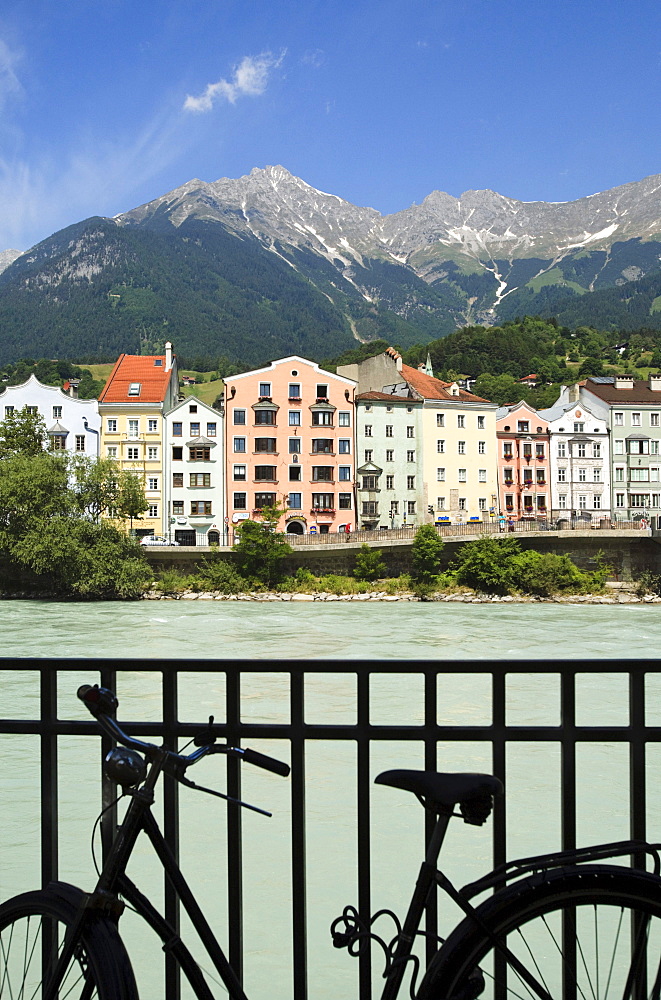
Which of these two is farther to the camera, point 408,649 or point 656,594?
point 656,594

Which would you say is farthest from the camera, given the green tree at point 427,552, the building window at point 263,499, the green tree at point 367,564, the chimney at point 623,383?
the chimney at point 623,383

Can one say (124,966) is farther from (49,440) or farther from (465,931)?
(49,440)

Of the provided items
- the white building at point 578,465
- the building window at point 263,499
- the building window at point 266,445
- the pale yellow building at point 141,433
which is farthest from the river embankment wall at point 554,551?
the white building at point 578,465

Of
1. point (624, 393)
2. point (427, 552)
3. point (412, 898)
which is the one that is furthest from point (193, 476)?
point (412, 898)

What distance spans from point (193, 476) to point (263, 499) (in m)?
4.53

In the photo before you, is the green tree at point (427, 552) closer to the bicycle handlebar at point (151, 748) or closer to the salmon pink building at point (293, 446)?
the salmon pink building at point (293, 446)

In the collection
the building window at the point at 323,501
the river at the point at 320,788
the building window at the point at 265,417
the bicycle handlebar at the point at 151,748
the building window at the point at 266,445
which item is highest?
the building window at the point at 265,417

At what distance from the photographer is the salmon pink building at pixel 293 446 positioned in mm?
54625

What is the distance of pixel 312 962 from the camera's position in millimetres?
8023

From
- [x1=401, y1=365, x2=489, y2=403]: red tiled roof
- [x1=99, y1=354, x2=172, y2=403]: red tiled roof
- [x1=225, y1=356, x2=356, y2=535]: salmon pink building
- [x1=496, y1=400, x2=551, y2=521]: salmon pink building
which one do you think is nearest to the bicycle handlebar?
[x1=225, y1=356, x2=356, y2=535]: salmon pink building

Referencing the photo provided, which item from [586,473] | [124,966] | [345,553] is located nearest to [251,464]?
[345,553]

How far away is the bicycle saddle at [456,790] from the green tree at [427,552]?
45.7 metres

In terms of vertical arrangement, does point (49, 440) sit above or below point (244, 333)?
below

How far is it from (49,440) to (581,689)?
3976 cm
